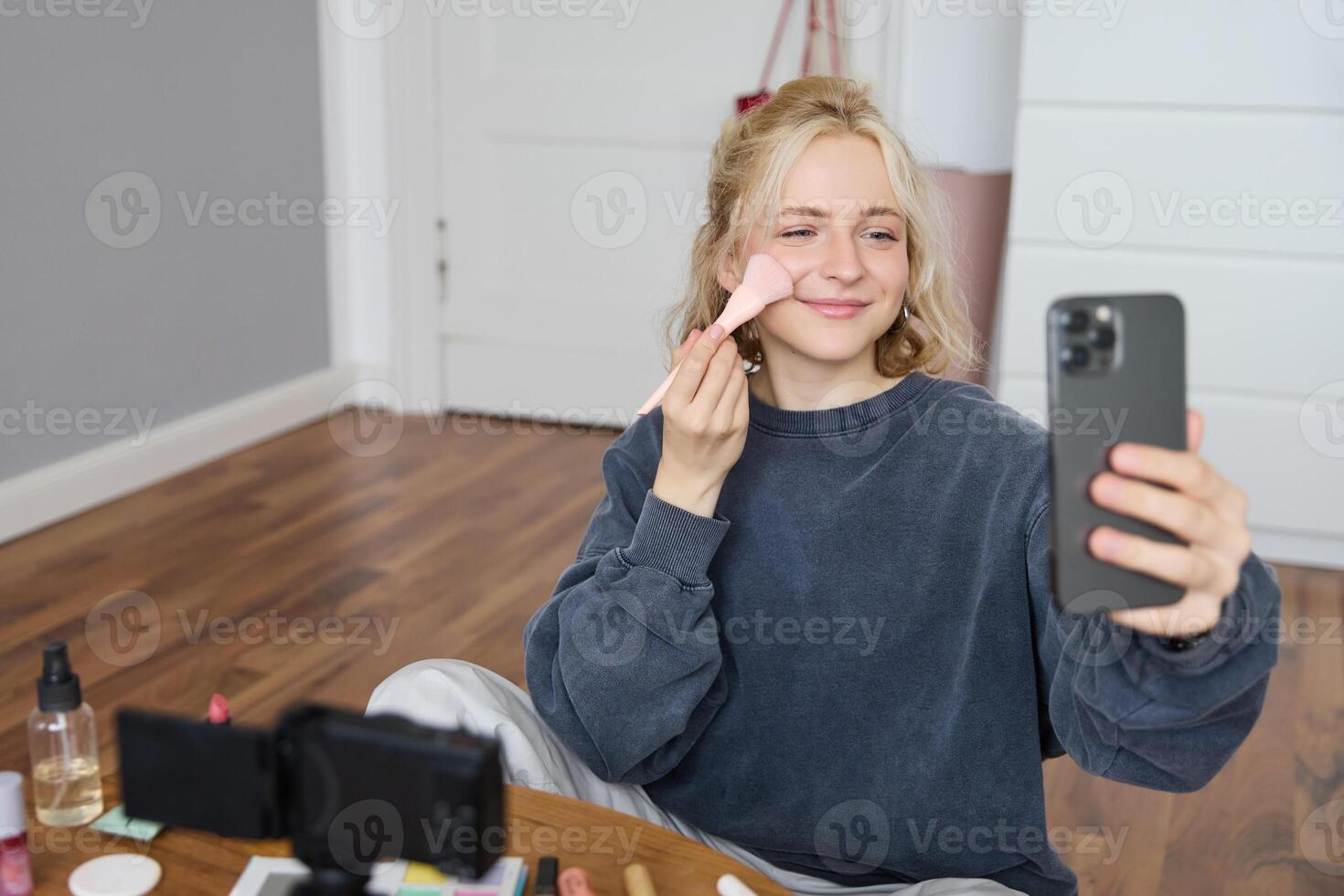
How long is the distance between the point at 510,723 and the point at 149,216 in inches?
89.3

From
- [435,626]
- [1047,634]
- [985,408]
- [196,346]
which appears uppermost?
[985,408]

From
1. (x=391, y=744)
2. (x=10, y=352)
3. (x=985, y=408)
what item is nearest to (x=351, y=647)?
(x=10, y=352)

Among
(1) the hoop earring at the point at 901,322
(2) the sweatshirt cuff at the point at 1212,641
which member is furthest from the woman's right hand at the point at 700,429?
(2) the sweatshirt cuff at the point at 1212,641

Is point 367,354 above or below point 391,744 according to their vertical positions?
below

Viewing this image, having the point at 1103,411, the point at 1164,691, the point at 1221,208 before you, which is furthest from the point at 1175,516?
the point at 1221,208

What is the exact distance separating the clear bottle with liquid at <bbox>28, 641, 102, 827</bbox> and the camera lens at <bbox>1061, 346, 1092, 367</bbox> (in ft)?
2.27

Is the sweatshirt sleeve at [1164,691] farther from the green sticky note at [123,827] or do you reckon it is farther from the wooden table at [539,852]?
the green sticky note at [123,827]

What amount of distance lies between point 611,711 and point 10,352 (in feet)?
6.66

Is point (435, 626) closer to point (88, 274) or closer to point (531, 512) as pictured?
point (531, 512)

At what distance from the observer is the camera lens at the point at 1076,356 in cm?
67

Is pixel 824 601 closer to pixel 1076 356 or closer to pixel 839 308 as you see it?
pixel 839 308

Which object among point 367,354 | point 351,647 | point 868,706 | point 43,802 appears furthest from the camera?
point 367,354

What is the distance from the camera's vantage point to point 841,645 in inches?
45.1

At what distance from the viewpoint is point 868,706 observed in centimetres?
115
